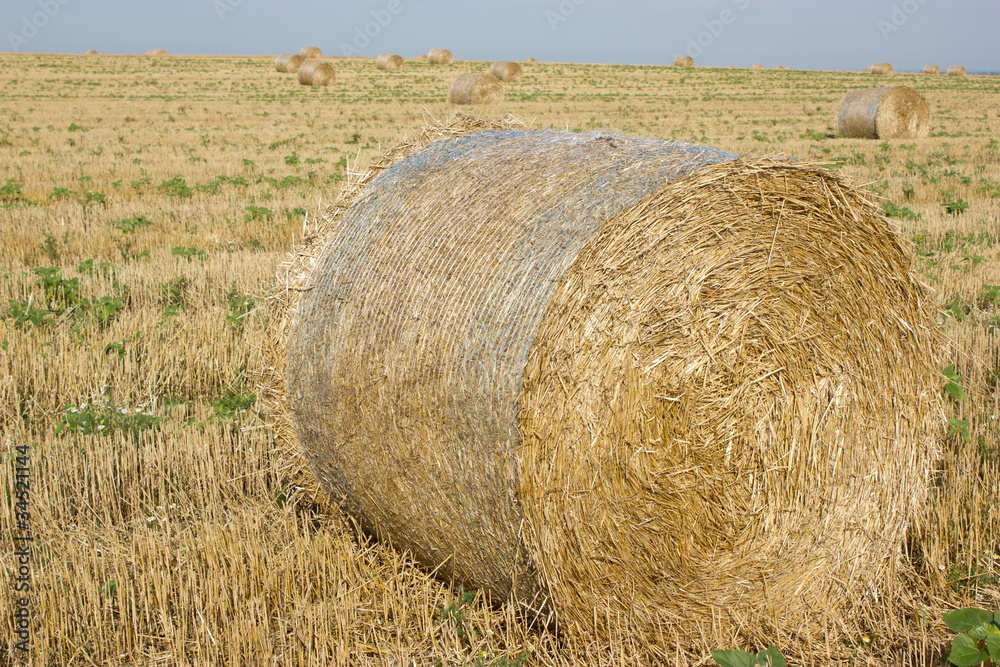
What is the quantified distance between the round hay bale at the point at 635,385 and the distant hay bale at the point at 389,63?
45794 millimetres

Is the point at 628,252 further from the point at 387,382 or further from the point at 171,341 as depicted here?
the point at 171,341

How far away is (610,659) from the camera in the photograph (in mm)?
3043

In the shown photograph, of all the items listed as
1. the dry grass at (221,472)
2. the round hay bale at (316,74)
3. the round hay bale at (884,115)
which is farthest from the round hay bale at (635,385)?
the round hay bale at (316,74)

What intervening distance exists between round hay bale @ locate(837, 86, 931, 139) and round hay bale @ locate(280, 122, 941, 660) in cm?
1800

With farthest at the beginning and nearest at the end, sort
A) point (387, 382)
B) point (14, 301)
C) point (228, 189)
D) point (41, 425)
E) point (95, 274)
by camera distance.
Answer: point (228, 189), point (95, 274), point (14, 301), point (41, 425), point (387, 382)

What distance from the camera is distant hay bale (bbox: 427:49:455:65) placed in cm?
5241

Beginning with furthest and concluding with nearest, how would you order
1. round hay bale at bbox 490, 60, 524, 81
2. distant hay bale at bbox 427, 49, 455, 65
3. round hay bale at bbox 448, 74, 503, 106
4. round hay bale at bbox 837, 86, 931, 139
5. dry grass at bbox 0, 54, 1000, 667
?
distant hay bale at bbox 427, 49, 455, 65, round hay bale at bbox 490, 60, 524, 81, round hay bale at bbox 448, 74, 503, 106, round hay bale at bbox 837, 86, 931, 139, dry grass at bbox 0, 54, 1000, 667

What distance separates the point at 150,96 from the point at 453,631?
3206 centimetres

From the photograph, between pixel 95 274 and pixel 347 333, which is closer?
pixel 347 333

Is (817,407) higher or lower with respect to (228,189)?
lower

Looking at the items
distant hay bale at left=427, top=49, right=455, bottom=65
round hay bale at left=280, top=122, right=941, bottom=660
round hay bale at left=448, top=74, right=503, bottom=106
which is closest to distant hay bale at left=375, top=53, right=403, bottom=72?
distant hay bale at left=427, top=49, right=455, bottom=65

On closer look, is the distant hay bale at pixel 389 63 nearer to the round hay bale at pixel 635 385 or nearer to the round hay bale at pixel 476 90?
the round hay bale at pixel 476 90

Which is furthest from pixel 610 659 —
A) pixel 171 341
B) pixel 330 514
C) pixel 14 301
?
pixel 14 301

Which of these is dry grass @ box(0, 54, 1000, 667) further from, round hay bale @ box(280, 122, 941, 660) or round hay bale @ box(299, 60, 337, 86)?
round hay bale @ box(299, 60, 337, 86)
